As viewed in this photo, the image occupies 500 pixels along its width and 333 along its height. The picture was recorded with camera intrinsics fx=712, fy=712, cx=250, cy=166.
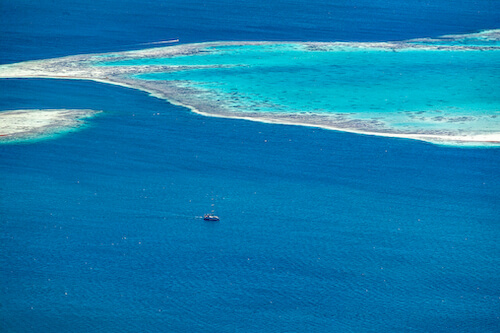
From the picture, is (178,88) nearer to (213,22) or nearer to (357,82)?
(357,82)

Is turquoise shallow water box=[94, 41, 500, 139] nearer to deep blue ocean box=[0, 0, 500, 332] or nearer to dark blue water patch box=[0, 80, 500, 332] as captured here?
deep blue ocean box=[0, 0, 500, 332]

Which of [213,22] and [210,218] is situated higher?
[213,22]

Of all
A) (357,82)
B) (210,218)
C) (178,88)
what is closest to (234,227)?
(210,218)

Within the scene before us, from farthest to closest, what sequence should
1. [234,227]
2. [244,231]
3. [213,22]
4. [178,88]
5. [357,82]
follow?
[213,22] < [357,82] < [178,88] < [234,227] < [244,231]

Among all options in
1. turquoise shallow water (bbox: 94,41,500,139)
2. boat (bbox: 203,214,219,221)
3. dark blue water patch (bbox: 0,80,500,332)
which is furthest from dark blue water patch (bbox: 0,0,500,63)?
boat (bbox: 203,214,219,221)

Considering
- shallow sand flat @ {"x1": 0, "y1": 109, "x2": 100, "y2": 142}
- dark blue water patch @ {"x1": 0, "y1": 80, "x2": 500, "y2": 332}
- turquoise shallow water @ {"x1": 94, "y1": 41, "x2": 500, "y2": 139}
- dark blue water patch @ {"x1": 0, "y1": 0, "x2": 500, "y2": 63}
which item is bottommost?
dark blue water patch @ {"x1": 0, "y1": 80, "x2": 500, "y2": 332}

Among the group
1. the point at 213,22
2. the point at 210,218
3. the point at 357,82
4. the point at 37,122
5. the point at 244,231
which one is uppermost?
the point at 213,22

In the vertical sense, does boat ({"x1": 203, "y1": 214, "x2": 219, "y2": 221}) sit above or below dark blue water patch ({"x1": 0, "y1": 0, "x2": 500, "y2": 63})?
below
